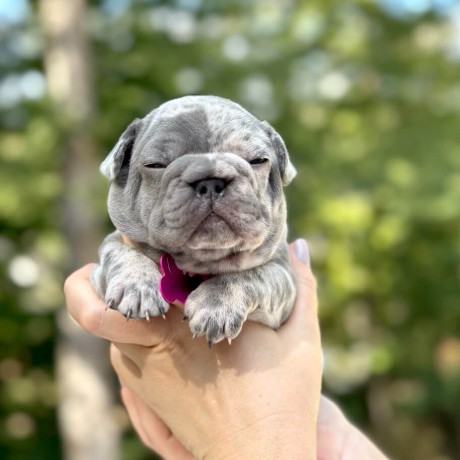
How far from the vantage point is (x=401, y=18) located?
1362 cm

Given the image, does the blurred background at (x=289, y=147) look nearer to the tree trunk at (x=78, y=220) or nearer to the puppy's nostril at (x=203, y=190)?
the tree trunk at (x=78, y=220)

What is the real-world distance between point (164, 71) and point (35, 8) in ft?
11.1

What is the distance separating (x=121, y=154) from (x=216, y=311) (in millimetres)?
977

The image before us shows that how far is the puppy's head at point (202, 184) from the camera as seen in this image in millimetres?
2996

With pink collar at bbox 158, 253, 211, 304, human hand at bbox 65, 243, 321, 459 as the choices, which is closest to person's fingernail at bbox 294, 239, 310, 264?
human hand at bbox 65, 243, 321, 459

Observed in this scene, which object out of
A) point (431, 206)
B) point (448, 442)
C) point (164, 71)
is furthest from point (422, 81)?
point (448, 442)

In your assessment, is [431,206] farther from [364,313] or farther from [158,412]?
[158,412]

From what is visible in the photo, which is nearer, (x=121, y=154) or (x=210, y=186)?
(x=210, y=186)

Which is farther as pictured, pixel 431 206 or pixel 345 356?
pixel 345 356

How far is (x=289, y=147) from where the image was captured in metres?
12.3

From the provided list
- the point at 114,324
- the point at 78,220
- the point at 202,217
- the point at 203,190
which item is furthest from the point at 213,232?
the point at 78,220

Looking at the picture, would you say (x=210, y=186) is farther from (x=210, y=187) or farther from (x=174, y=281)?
(x=174, y=281)

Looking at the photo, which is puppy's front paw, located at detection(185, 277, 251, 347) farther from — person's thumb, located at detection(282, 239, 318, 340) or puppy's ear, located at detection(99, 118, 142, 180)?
puppy's ear, located at detection(99, 118, 142, 180)

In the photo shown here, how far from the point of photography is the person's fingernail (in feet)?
13.4
